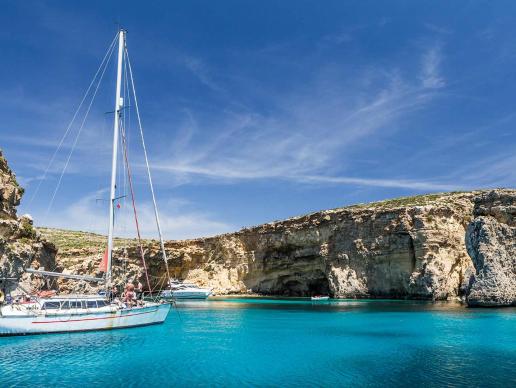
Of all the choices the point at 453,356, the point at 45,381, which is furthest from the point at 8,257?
the point at 453,356

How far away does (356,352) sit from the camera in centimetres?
2297

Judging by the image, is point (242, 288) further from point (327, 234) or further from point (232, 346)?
point (232, 346)

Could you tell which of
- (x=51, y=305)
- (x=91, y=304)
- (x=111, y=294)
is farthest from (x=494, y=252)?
(x=51, y=305)

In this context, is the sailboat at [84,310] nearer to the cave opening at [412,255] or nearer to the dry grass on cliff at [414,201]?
the cave opening at [412,255]

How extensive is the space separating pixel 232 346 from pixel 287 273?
59790 mm

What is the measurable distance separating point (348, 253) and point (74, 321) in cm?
5185

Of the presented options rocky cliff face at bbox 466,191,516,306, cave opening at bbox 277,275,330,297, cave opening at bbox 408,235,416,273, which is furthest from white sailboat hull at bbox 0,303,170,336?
cave opening at bbox 277,275,330,297

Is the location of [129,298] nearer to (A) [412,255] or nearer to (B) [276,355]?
(B) [276,355]

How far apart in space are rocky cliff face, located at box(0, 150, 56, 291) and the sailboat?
11.8m

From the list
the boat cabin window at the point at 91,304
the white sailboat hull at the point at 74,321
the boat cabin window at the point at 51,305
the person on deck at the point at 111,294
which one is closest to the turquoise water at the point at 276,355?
the white sailboat hull at the point at 74,321

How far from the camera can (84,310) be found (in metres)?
29.4

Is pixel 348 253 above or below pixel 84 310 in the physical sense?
above

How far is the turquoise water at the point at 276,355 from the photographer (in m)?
17.3

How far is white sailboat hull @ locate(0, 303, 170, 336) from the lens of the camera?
90.0 ft
